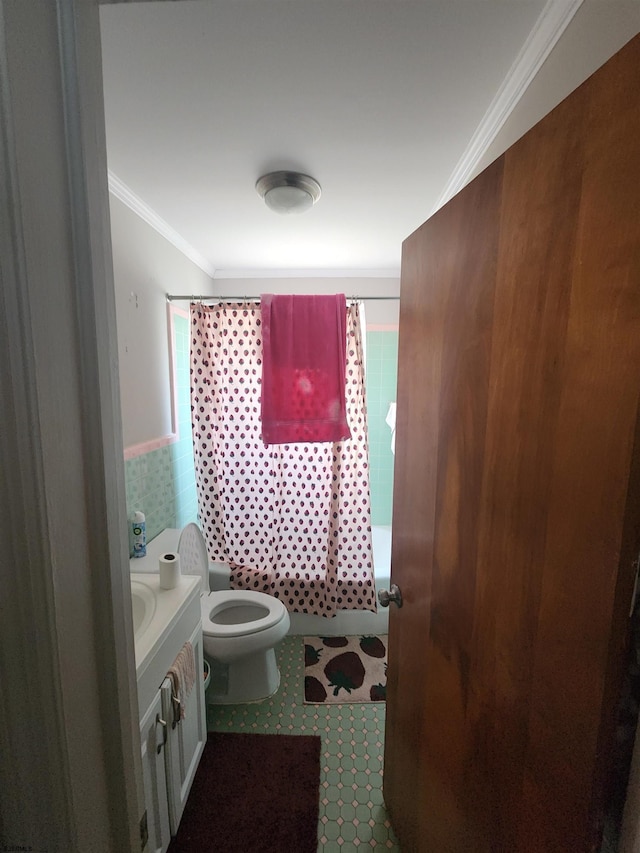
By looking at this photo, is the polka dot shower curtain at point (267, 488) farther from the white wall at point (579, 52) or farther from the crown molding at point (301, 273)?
the white wall at point (579, 52)

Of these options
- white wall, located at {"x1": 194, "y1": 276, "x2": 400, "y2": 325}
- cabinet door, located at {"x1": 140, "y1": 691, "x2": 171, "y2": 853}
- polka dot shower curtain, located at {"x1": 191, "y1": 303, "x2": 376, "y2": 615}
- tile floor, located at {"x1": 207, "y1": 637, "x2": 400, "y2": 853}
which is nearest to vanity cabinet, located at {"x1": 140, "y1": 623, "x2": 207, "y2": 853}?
cabinet door, located at {"x1": 140, "y1": 691, "x2": 171, "y2": 853}

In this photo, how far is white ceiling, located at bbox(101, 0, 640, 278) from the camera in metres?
0.75

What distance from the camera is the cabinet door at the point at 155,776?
37.6 inches

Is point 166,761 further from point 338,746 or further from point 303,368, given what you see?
point 303,368

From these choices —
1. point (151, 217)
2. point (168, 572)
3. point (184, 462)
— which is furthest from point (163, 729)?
point (151, 217)

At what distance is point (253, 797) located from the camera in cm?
130

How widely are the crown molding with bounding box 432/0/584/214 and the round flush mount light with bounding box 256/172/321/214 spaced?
22.6 inches

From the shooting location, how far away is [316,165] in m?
1.29

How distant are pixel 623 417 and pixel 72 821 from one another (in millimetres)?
831

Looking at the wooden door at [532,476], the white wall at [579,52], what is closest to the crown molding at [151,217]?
the wooden door at [532,476]

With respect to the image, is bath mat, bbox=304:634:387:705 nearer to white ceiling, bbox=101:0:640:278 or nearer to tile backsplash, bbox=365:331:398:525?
tile backsplash, bbox=365:331:398:525

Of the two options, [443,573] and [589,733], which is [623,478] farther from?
[443,573]

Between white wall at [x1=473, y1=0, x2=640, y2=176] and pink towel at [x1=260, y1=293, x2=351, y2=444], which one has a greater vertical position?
white wall at [x1=473, y1=0, x2=640, y2=176]

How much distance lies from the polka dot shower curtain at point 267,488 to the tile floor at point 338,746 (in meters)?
0.48
